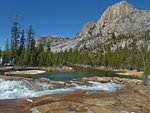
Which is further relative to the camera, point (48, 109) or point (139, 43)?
point (139, 43)

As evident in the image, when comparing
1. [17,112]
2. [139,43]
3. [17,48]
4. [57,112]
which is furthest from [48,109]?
[139,43]

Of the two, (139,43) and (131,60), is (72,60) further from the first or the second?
(139,43)

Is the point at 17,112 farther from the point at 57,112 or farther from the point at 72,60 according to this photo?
the point at 72,60

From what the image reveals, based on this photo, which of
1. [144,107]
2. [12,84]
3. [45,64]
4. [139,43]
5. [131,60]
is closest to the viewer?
[144,107]

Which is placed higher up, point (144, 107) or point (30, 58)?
point (30, 58)

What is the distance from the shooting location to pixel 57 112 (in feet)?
32.4

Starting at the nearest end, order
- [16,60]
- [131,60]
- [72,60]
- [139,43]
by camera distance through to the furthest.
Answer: [16,60] < [131,60] < [72,60] < [139,43]

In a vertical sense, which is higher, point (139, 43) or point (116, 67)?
point (139, 43)

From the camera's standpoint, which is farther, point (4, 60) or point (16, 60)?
point (4, 60)

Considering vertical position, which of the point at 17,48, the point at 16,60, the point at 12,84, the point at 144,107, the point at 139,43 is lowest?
the point at 144,107

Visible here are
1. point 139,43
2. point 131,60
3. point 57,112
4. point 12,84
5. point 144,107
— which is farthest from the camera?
point 139,43

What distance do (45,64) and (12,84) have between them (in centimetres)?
5855

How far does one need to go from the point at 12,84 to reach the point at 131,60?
8174cm

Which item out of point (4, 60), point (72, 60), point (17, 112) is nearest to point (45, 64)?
point (4, 60)
